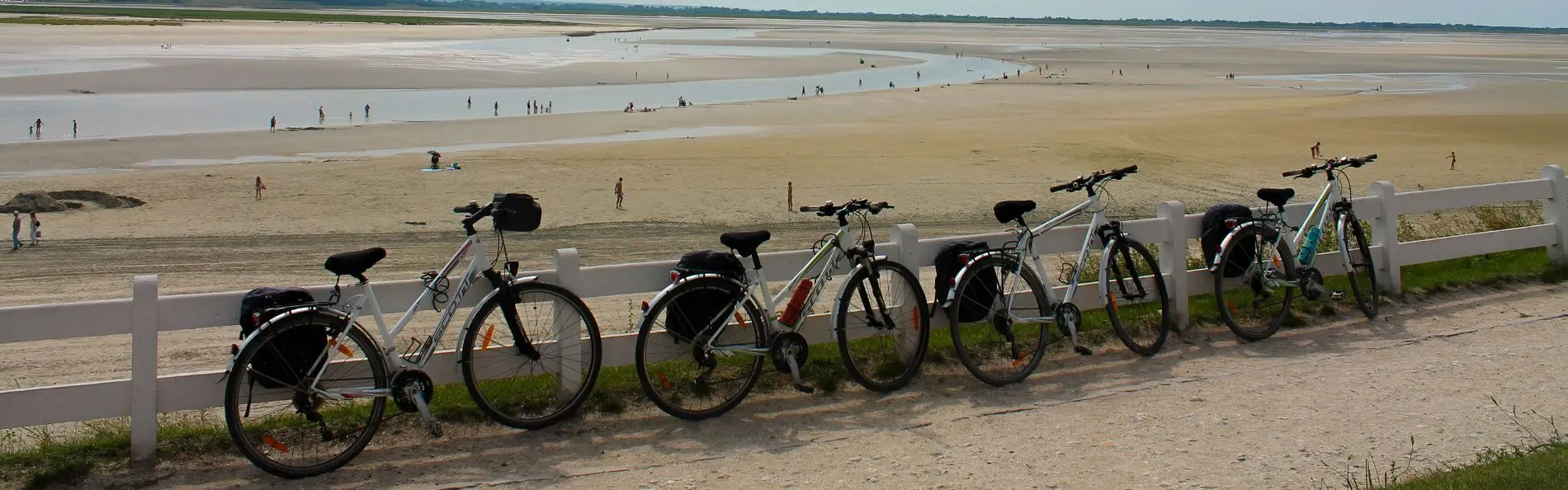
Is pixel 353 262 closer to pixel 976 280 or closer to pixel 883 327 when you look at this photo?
pixel 883 327

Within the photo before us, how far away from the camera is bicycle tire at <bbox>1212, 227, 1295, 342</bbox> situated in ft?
27.7

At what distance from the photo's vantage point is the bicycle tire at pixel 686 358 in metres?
6.56

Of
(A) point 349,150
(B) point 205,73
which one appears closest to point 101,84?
(B) point 205,73

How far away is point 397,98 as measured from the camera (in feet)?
187

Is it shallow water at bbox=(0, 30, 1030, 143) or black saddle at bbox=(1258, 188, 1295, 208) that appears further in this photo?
shallow water at bbox=(0, 30, 1030, 143)

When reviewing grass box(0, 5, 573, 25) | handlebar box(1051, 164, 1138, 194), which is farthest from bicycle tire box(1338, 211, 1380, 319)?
grass box(0, 5, 573, 25)

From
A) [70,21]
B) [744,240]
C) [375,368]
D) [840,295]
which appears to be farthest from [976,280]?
[70,21]

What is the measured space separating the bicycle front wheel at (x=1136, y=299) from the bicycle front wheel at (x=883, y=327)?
1319 mm

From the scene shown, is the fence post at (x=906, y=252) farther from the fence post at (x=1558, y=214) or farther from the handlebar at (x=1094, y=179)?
the fence post at (x=1558, y=214)

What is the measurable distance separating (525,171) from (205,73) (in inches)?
1740

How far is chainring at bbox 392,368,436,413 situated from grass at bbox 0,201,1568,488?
365 mm

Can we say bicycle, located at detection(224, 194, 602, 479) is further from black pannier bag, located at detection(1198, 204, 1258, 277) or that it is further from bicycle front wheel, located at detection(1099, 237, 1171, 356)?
black pannier bag, located at detection(1198, 204, 1258, 277)

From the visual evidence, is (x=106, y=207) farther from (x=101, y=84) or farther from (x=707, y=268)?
(x=101, y=84)

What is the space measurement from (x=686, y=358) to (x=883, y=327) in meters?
1.22
